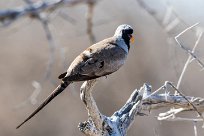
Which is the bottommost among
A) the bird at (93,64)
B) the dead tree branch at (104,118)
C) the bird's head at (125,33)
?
the dead tree branch at (104,118)

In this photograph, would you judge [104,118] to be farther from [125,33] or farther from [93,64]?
[125,33]

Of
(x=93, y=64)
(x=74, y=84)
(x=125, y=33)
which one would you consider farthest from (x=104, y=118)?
(x=74, y=84)

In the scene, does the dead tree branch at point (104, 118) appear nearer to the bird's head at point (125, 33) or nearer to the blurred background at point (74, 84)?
the bird's head at point (125, 33)

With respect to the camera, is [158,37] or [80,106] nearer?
[80,106]

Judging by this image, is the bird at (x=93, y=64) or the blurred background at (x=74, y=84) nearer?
the bird at (x=93, y=64)

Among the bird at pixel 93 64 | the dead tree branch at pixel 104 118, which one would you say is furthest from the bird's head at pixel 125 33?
the dead tree branch at pixel 104 118

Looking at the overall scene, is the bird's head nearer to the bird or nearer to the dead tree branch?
the bird

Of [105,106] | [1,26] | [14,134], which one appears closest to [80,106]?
[105,106]

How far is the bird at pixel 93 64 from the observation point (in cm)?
544

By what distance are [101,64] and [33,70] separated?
7.96 metres

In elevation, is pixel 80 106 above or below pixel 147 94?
above

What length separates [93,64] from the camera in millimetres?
5516

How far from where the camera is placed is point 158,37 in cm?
1428

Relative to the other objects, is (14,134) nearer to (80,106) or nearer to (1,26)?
(80,106)
